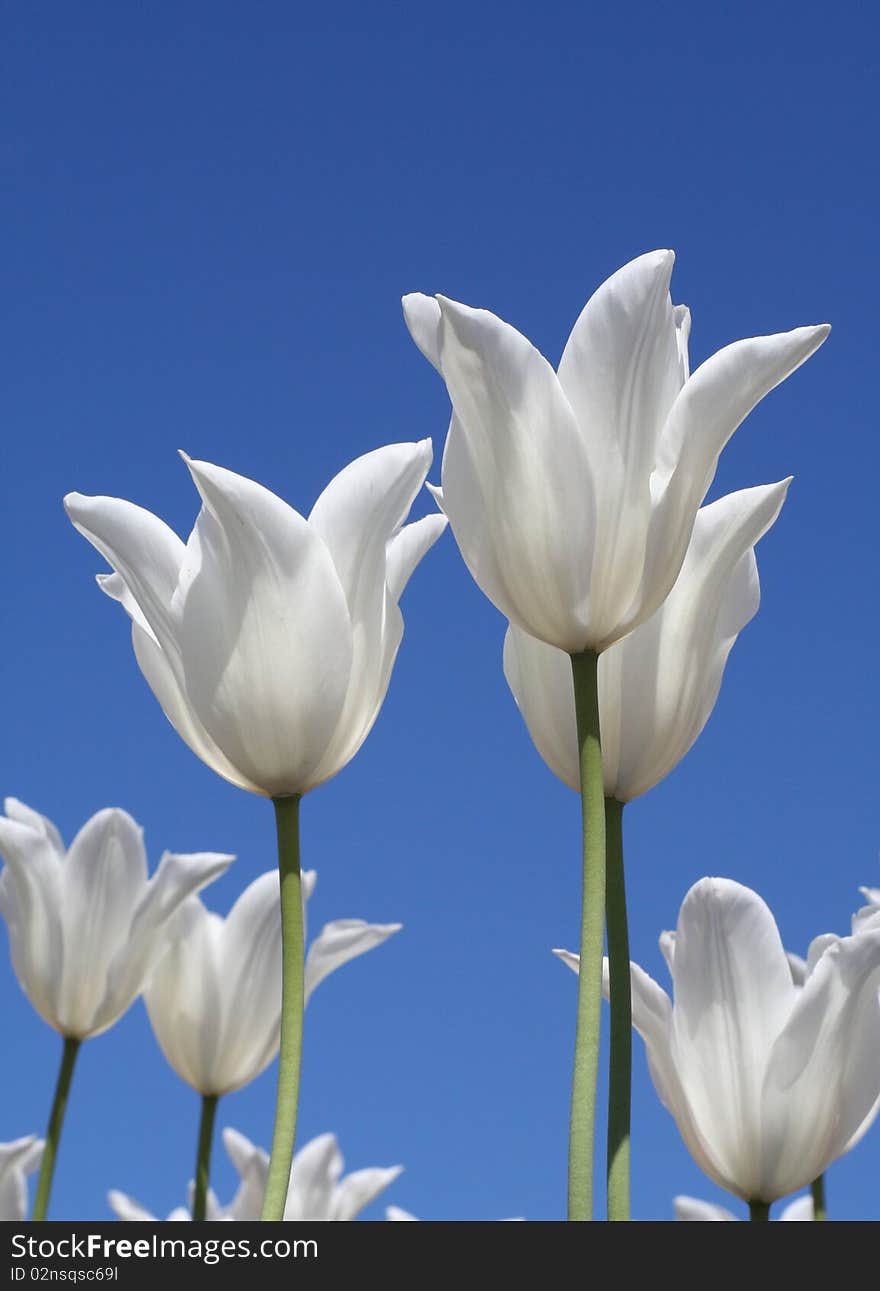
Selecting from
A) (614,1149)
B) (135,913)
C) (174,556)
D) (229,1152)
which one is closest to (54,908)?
(135,913)

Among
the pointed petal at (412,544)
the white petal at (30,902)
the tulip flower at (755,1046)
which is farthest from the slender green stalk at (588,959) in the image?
the white petal at (30,902)

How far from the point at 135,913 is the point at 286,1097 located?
118cm

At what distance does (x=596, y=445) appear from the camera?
41.9 inches

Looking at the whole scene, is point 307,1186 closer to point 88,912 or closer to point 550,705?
point 88,912

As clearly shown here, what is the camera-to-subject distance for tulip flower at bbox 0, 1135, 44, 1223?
2258 millimetres

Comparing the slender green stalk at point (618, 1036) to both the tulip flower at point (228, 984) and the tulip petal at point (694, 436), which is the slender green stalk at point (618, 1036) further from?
the tulip flower at point (228, 984)

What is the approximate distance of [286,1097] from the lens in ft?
3.18

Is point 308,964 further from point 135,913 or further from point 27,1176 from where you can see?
point 27,1176

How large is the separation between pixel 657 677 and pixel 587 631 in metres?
0.13

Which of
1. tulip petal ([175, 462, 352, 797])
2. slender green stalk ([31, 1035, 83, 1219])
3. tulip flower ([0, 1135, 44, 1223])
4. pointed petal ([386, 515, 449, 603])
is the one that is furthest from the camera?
tulip flower ([0, 1135, 44, 1223])

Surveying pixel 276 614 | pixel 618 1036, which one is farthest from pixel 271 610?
pixel 618 1036

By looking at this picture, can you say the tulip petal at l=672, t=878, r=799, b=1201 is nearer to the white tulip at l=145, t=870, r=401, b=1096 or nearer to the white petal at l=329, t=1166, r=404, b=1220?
the white tulip at l=145, t=870, r=401, b=1096

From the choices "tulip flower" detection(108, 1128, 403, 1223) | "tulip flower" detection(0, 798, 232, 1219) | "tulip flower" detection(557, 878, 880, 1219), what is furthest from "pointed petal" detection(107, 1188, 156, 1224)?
"tulip flower" detection(557, 878, 880, 1219)

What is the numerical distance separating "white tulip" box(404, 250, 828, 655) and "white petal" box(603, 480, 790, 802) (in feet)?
0.30
